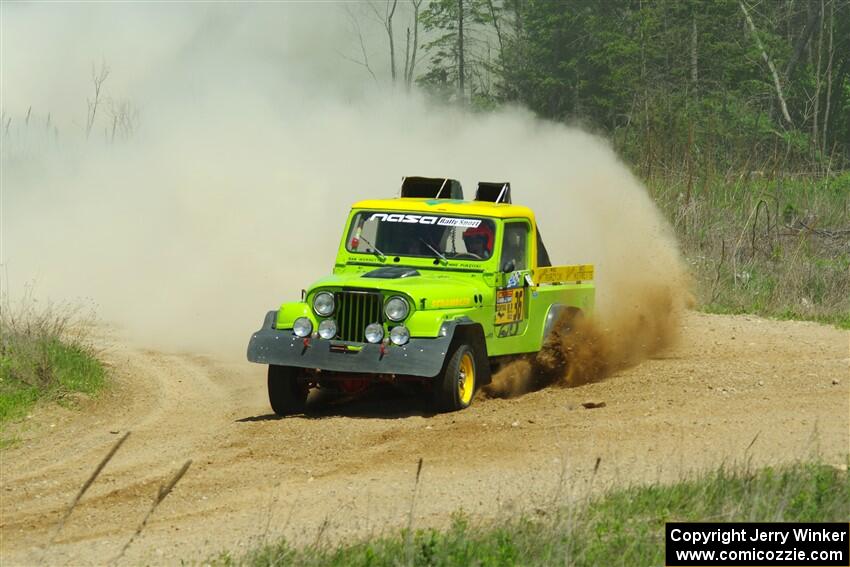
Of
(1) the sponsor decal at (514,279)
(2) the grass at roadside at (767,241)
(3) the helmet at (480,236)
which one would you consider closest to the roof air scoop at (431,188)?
(3) the helmet at (480,236)

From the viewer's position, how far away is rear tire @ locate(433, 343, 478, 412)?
11.4m

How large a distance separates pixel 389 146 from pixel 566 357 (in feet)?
33.2

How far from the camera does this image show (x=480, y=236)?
1273 centimetres

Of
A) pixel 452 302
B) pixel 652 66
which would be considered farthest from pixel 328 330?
pixel 652 66

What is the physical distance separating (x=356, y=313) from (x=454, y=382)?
3.46 feet

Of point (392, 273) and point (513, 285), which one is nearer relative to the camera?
point (392, 273)

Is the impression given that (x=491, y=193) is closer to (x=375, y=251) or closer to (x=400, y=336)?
(x=375, y=251)

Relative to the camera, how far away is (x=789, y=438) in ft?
32.6

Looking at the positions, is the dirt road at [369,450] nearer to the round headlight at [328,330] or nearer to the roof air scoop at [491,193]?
the round headlight at [328,330]

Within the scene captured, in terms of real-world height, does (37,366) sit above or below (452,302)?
below

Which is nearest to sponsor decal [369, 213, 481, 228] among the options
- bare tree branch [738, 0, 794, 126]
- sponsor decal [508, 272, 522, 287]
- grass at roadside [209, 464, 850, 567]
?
sponsor decal [508, 272, 522, 287]

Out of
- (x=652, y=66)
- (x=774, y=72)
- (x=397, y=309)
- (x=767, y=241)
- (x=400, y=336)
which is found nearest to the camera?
(x=400, y=336)

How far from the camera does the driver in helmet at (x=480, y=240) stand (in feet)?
41.5

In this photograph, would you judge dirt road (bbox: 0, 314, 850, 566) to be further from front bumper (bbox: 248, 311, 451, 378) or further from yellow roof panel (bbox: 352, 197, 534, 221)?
yellow roof panel (bbox: 352, 197, 534, 221)
